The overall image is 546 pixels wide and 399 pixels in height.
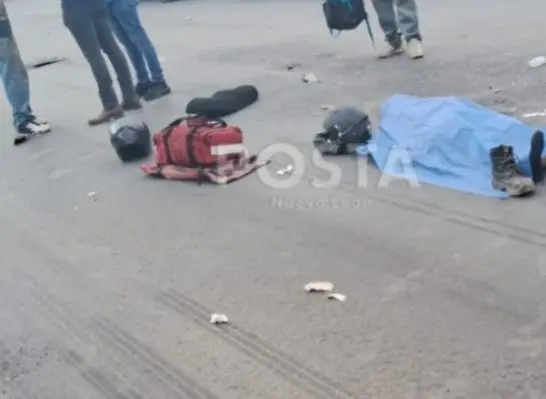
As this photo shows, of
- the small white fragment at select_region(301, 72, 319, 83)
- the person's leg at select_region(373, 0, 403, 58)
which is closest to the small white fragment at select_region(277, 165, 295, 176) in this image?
the small white fragment at select_region(301, 72, 319, 83)

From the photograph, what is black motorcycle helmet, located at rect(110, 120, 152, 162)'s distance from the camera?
5984mm

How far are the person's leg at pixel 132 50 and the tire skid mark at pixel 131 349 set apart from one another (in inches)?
151

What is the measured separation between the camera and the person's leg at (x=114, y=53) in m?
7.07

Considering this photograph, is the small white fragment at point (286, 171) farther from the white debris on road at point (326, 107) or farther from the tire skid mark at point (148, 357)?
the tire skid mark at point (148, 357)

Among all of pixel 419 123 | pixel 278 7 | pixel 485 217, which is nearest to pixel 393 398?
pixel 485 217

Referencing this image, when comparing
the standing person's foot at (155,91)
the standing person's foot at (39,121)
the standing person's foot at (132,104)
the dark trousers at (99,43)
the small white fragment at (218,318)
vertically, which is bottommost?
the standing person's foot at (155,91)

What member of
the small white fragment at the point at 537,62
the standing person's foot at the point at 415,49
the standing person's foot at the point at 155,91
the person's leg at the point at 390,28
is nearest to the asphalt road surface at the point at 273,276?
the small white fragment at the point at 537,62

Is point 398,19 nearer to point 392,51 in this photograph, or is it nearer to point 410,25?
point 410,25

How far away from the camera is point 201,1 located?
15523 millimetres

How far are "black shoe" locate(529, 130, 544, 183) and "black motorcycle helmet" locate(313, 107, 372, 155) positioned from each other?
1.26m

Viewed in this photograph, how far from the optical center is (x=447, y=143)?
5.01m

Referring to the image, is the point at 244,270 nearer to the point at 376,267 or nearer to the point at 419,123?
the point at 376,267

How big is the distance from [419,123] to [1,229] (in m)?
2.60

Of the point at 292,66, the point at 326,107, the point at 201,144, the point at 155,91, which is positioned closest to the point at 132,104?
the point at 155,91
